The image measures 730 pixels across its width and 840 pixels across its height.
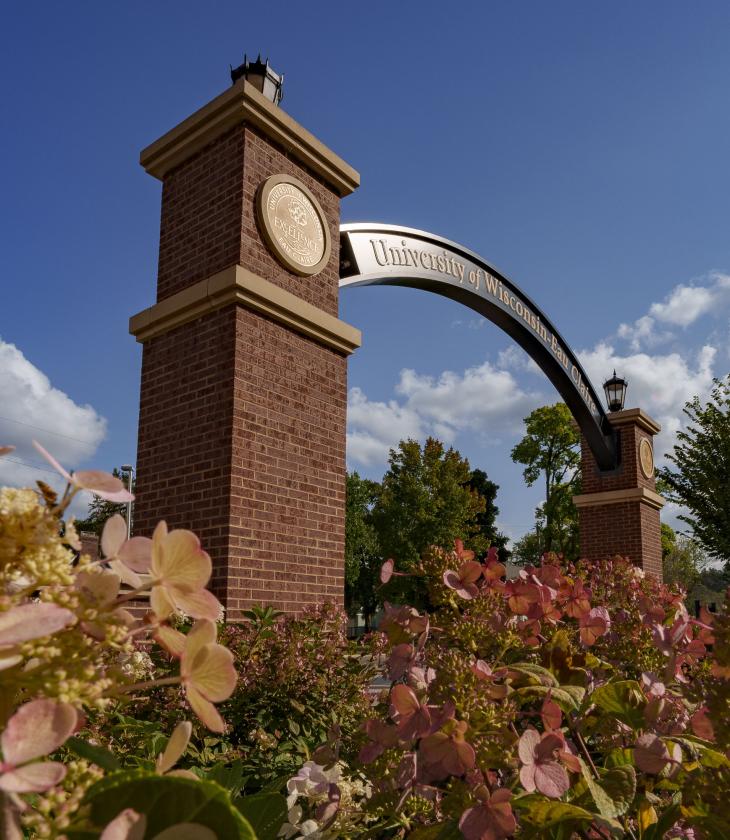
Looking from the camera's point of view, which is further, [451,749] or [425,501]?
[425,501]

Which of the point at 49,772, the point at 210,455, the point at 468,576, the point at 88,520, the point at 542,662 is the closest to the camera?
the point at 49,772

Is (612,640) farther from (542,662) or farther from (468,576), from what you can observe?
(468,576)

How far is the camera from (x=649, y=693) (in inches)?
68.6

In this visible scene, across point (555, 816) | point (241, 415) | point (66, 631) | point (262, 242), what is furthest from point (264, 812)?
point (262, 242)

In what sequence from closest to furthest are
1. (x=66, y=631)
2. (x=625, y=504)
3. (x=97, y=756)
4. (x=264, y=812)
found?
(x=66, y=631), (x=97, y=756), (x=264, y=812), (x=625, y=504)

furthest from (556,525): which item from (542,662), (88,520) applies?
(542,662)

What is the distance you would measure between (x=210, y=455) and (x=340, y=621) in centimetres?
165

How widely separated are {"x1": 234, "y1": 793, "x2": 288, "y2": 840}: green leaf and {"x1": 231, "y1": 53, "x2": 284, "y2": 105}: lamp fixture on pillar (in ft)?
20.1

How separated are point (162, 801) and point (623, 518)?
13.9m

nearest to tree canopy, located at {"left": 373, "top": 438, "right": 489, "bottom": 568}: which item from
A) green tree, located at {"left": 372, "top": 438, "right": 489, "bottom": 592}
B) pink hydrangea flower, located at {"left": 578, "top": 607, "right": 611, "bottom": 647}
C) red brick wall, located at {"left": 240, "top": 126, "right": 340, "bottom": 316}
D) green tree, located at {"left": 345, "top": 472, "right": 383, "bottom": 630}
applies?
green tree, located at {"left": 372, "top": 438, "right": 489, "bottom": 592}

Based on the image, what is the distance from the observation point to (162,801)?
0.64 meters

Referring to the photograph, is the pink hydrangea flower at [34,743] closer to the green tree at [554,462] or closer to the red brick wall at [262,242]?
the red brick wall at [262,242]

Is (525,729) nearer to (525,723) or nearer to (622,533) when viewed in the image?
(525,723)

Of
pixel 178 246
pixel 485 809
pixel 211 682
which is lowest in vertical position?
pixel 485 809
